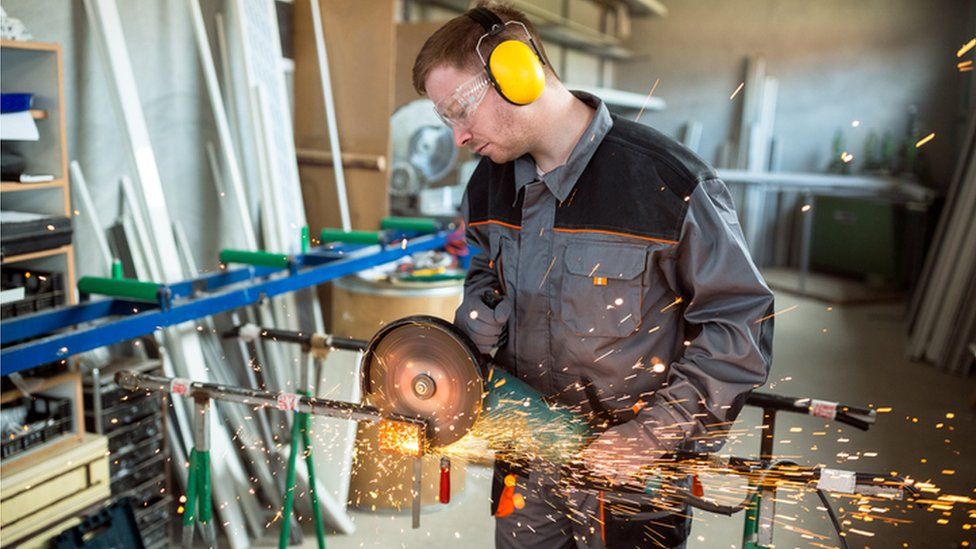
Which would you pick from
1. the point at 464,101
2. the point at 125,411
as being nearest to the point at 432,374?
the point at 464,101

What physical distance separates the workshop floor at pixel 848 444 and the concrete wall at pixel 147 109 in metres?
1.61

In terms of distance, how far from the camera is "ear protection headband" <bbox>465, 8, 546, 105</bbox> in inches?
62.8

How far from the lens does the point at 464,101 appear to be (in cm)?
169

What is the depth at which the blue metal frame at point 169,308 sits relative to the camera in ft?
Result: 7.07

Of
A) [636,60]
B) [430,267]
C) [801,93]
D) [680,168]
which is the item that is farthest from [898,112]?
[680,168]

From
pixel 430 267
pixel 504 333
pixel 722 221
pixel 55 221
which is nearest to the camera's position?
pixel 722 221

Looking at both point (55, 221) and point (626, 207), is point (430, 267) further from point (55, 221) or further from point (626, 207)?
point (626, 207)

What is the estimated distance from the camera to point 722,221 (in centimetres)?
161

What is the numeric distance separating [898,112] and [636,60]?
3.44 metres

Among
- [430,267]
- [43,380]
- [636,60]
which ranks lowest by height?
[43,380]

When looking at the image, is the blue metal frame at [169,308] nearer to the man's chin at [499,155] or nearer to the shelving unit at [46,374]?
the shelving unit at [46,374]

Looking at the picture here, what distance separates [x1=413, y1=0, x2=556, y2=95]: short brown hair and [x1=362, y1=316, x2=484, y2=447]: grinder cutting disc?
550 mm

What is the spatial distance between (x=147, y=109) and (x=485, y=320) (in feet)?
7.63

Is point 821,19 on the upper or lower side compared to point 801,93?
upper
